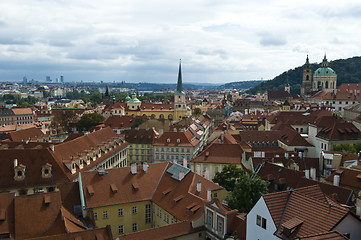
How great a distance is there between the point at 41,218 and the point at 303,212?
21483 mm

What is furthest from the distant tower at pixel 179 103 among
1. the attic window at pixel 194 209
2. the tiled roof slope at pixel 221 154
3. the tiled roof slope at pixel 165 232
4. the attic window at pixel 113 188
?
the tiled roof slope at pixel 165 232

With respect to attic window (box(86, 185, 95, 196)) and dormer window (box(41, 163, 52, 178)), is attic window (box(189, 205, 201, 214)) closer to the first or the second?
attic window (box(86, 185, 95, 196))

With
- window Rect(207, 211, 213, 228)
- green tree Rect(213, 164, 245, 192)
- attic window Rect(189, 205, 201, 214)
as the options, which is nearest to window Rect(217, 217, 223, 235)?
window Rect(207, 211, 213, 228)

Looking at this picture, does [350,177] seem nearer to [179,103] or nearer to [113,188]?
[113,188]

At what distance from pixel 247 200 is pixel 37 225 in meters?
18.5

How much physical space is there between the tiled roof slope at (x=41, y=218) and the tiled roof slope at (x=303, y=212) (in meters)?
17.3

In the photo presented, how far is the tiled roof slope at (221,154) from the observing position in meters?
55.4

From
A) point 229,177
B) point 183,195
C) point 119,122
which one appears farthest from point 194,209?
point 119,122

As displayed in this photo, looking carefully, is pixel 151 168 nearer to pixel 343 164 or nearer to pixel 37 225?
pixel 37 225

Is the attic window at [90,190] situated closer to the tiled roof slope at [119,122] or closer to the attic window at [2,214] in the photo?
the attic window at [2,214]

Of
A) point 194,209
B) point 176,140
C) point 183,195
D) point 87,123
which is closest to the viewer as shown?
point 194,209

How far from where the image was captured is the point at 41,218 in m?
30.7

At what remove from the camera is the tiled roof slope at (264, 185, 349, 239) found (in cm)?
2097

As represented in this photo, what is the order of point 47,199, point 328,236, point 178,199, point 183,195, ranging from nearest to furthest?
point 328,236 → point 47,199 → point 178,199 → point 183,195
